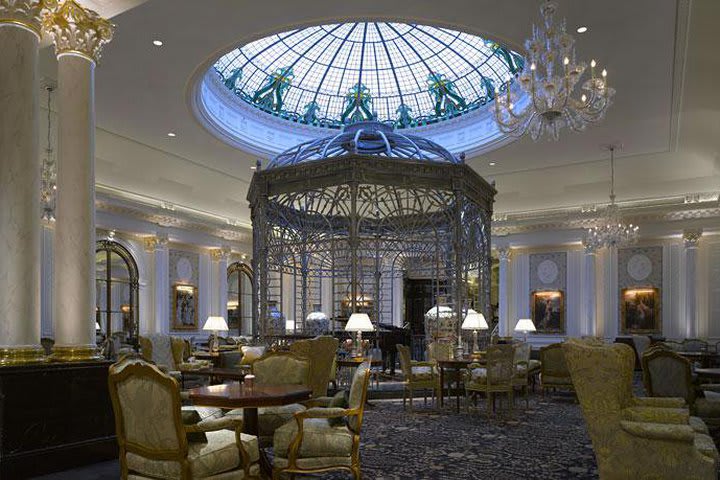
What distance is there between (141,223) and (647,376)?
14.1m

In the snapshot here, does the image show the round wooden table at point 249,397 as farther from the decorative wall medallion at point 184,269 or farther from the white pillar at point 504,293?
the white pillar at point 504,293

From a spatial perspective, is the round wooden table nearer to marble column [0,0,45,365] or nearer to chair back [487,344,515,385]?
marble column [0,0,45,365]

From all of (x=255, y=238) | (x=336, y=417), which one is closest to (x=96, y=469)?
(x=336, y=417)

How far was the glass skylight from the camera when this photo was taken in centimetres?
1380

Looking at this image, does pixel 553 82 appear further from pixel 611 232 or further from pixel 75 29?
pixel 611 232

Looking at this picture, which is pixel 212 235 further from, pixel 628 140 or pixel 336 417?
pixel 336 417

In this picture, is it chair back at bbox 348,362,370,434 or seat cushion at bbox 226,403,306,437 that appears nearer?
chair back at bbox 348,362,370,434

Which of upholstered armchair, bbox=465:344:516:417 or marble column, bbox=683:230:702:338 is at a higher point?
A: marble column, bbox=683:230:702:338

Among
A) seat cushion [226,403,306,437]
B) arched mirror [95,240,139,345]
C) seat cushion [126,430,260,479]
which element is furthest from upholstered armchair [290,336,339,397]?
arched mirror [95,240,139,345]

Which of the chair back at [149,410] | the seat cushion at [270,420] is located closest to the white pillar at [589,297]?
the seat cushion at [270,420]

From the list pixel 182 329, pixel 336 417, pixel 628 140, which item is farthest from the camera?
pixel 182 329

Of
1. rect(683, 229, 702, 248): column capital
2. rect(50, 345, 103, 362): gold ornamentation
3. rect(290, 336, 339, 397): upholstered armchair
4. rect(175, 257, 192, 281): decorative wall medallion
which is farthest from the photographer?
rect(175, 257, 192, 281): decorative wall medallion

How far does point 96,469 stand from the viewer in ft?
17.9

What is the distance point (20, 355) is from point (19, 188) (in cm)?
146
